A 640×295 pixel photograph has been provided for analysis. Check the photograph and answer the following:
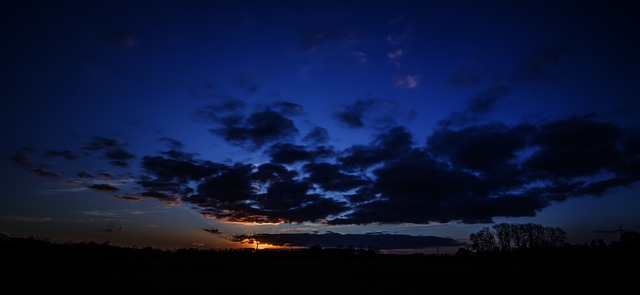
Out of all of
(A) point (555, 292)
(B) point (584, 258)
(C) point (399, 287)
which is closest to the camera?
(A) point (555, 292)

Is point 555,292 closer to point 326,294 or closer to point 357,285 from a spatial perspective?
point 357,285

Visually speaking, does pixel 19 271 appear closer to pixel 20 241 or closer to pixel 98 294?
pixel 98 294

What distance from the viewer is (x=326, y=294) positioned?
2327cm

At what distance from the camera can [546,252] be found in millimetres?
91938

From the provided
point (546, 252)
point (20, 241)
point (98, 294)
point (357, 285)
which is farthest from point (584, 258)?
point (20, 241)

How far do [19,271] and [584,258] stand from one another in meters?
101

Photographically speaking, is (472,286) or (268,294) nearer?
(268,294)

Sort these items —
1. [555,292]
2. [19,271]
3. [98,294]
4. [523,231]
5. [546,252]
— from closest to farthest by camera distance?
[98,294] < [555,292] < [19,271] < [546,252] < [523,231]

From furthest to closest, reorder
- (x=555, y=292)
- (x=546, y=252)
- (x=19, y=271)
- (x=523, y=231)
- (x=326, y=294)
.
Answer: (x=523, y=231), (x=546, y=252), (x=19, y=271), (x=555, y=292), (x=326, y=294)

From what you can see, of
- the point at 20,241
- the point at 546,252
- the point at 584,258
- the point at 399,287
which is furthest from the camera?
the point at 546,252

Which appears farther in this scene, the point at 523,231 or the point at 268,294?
the point at 523,231

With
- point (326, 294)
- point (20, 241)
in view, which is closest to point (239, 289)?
point (326, 294)

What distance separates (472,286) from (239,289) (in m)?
18.8

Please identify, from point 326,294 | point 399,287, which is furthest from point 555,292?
point 326,294
